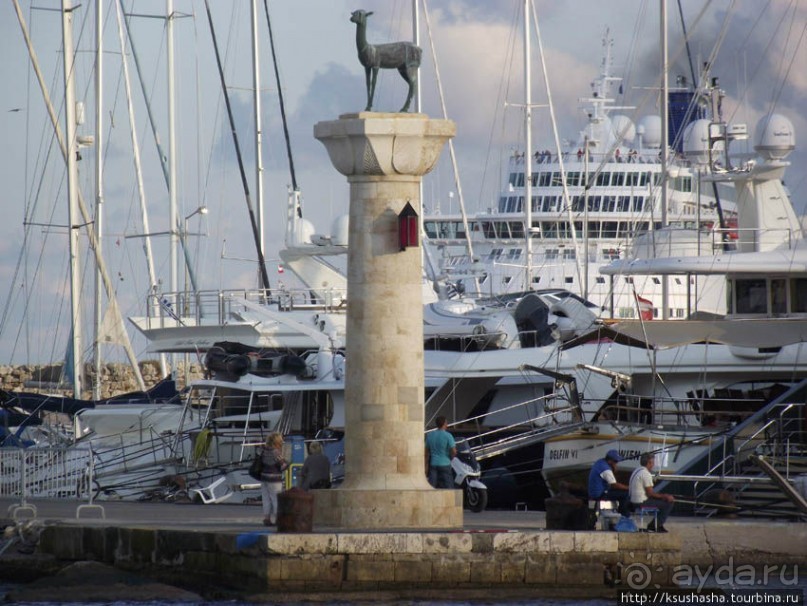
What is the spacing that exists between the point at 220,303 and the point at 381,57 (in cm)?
1989

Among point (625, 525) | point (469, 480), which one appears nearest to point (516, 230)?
point (469, 480)

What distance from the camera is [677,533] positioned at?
703 inches

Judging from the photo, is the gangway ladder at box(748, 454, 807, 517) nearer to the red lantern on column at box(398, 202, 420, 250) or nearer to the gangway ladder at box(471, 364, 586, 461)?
the red lantern on column at box(398, 202, 420, 250)

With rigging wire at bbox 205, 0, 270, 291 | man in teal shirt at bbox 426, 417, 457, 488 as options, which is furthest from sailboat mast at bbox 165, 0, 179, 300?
man in teal shirt at bbox 426, 417, 457, 488

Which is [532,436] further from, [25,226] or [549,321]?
[25,226]

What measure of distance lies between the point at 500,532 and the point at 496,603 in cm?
77

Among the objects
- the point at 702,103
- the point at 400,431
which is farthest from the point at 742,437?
the point at 702,103

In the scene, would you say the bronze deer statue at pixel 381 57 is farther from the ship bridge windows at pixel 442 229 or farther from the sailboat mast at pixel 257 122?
the ship bridge windows at pixel 442 229

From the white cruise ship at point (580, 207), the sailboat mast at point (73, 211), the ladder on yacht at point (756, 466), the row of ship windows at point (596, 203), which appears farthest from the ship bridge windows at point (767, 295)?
the row of ship windows at point (596, 203)

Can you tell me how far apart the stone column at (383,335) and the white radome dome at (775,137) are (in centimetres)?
1440

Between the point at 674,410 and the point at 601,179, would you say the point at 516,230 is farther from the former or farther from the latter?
the point at 674,410

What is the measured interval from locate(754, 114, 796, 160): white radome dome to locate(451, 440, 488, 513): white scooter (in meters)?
11.4

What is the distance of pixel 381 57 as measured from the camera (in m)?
19.2

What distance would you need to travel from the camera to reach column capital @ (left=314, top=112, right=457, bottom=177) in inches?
720
